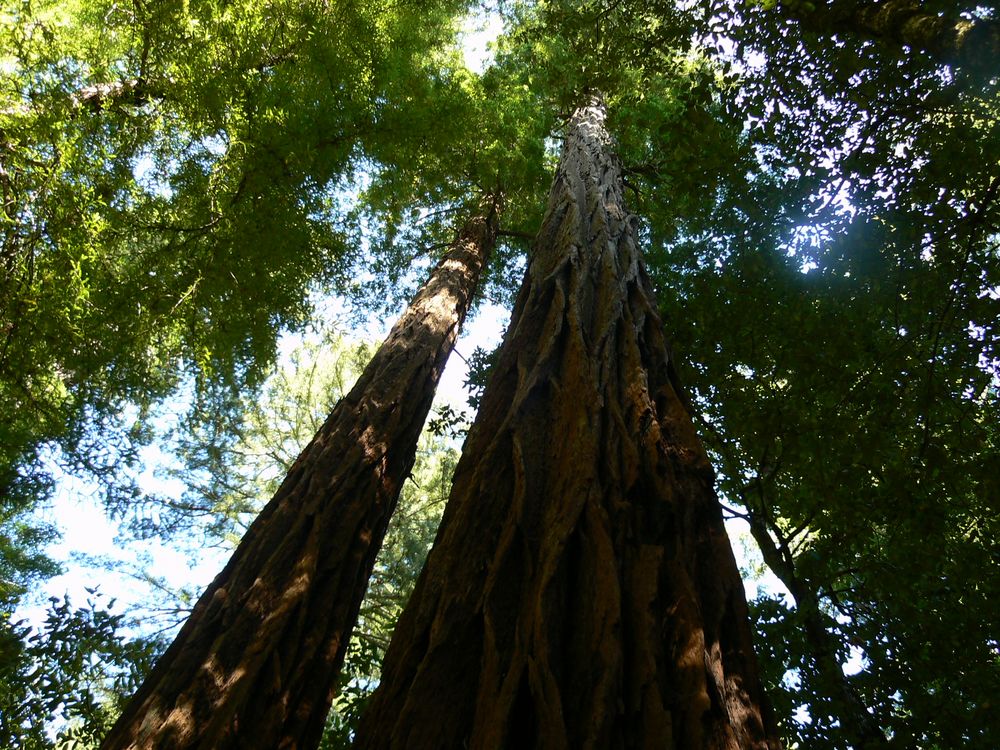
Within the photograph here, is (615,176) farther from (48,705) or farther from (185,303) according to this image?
(48,705)

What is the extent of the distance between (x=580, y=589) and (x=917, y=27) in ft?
10.0

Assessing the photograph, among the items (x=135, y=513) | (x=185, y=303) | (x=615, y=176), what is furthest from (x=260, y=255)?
(x=135, y=513)

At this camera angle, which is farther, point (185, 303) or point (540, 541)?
point (185, 303)

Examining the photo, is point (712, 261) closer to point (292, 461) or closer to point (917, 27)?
point (917, 27)

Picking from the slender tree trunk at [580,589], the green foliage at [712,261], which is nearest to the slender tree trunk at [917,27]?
the green foliage at [712,261]

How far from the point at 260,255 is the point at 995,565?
596 cm

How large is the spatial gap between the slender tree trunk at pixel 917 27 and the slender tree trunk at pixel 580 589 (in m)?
1.84

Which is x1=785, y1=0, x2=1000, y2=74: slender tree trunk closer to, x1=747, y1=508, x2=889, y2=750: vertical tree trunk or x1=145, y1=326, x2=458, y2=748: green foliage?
x1=747, y1=508, x2=889, y2=750: vertical tree trunk

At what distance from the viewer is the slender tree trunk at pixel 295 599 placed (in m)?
2.33

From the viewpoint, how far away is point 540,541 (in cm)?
159

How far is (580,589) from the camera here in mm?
1436

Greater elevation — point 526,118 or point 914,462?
point 526,118

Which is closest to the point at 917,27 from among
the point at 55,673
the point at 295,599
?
the point at 295,599

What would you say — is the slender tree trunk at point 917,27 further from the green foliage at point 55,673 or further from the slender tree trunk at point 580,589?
the green foliage at point 55,673
